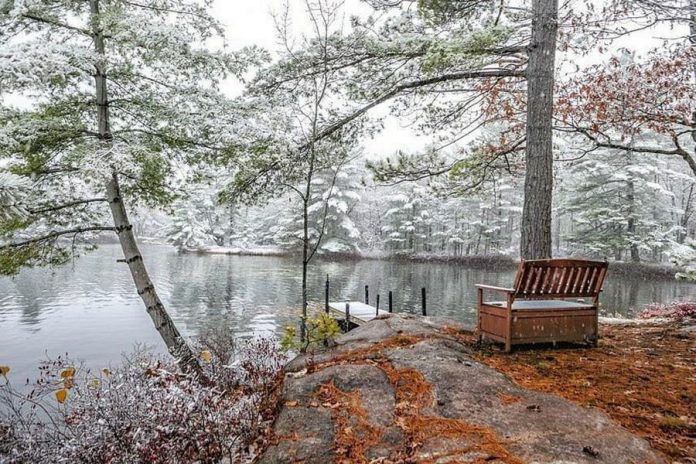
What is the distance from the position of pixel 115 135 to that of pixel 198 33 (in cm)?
188

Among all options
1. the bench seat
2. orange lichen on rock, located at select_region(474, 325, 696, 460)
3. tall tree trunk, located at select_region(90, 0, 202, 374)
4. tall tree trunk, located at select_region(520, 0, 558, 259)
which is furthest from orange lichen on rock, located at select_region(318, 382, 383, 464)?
tall tree trunk, located at select_region(520, 0, 558, 259)

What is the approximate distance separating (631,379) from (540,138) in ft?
10.8

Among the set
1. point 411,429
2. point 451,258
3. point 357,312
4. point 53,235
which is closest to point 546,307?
point 411,429

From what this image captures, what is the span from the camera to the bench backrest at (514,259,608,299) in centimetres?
449

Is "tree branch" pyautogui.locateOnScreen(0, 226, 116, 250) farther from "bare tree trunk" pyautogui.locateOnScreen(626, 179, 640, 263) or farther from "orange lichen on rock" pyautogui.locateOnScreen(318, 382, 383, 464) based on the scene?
"bare tree trunk" pyautogui.locateOnScreen(626, 179, 640, 263)

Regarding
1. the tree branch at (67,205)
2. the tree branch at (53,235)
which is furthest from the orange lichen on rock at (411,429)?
the tree branch at (53,235)

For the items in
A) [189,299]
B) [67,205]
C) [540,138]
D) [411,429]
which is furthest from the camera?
[189,299]

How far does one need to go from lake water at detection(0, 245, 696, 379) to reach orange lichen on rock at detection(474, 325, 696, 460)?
612 centimetres

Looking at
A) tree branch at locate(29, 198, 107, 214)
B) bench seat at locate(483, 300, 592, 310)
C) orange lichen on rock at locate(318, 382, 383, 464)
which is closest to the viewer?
orange lichen on rock at locate(318, 382, 383, 464)

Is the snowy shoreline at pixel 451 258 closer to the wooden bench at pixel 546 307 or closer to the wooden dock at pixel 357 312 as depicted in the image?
the wooden dock at pixel 357 312

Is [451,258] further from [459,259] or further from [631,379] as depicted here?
[631,379]

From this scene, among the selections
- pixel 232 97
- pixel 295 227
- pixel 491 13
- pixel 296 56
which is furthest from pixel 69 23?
pixel 295 227

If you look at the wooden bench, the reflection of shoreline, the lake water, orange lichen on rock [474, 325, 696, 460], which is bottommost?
the lake water

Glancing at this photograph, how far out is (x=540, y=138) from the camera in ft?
18.7
